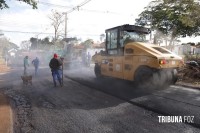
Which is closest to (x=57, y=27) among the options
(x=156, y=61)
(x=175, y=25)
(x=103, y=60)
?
(x=175, y=25)

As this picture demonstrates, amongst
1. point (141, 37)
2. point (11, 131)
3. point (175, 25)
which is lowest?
point (11, 131)

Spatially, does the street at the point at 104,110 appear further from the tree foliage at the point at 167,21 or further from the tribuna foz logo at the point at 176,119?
the tree foliage at the point at 167,21

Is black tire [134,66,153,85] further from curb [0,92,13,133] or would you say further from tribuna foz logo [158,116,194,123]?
curb [0,92,13,133]

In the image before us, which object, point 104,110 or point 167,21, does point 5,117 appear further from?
point 167,21

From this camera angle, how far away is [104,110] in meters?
7.14

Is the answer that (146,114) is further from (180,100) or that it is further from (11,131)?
(11,131)

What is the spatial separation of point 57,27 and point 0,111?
4372cm

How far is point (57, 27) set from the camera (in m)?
49.5

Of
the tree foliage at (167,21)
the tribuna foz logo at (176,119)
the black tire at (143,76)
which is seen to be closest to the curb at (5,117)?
the tribuna foz logo at (176,119)

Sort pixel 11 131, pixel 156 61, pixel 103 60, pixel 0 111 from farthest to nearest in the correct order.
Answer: pixel 103 60, pixel 156 61, pixel 0 111, pixel 11 131

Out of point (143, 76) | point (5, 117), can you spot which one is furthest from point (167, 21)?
point (5, 117)

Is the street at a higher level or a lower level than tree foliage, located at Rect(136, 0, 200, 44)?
lower

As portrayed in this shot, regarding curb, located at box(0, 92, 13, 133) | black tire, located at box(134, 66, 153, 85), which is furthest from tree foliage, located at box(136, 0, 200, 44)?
curb, located at box(0, 92, 13, 133)

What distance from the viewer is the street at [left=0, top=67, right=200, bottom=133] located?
5707mm
